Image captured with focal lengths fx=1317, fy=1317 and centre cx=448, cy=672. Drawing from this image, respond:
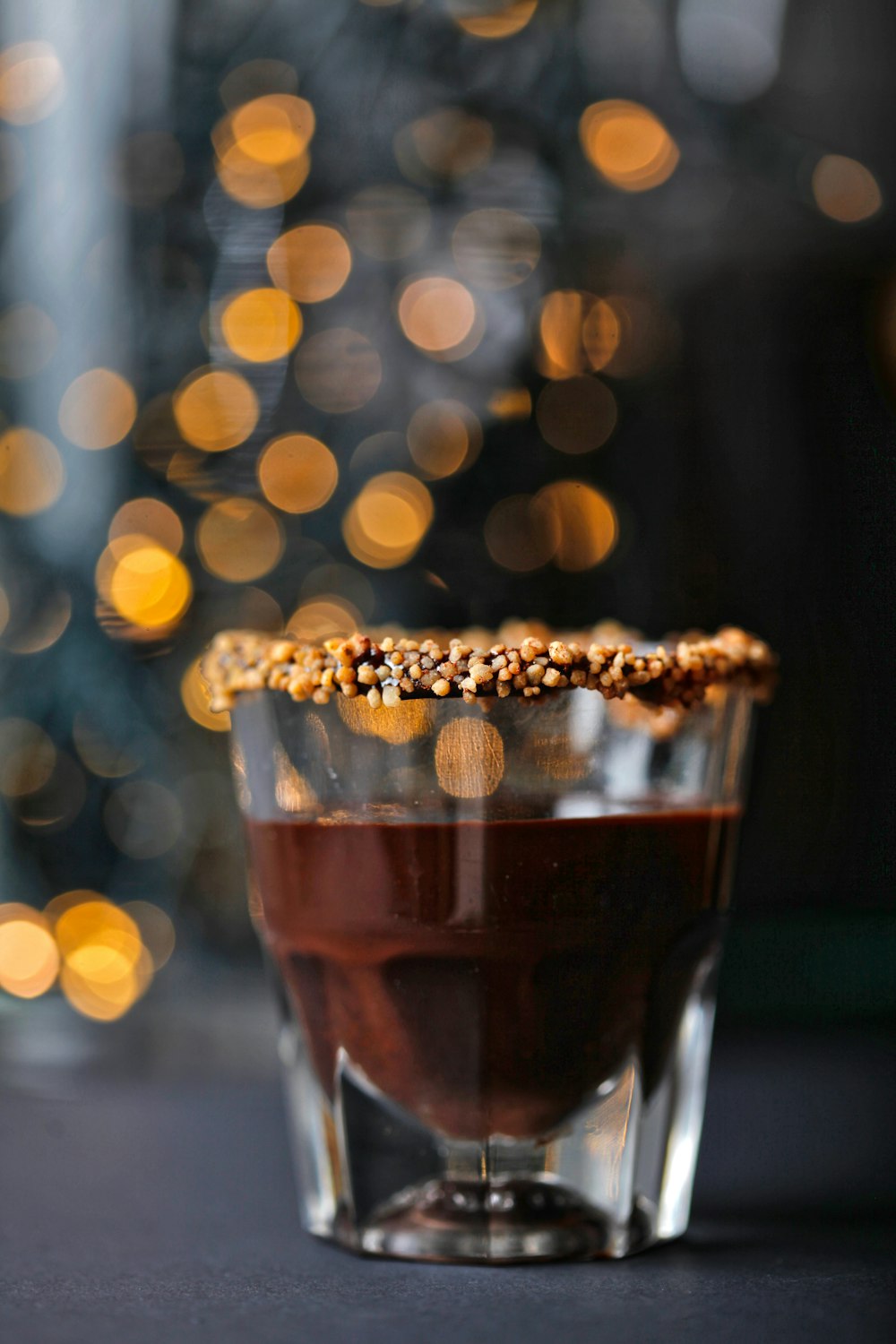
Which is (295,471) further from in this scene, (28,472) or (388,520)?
(28,472)

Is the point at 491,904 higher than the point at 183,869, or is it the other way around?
the point at 491,904

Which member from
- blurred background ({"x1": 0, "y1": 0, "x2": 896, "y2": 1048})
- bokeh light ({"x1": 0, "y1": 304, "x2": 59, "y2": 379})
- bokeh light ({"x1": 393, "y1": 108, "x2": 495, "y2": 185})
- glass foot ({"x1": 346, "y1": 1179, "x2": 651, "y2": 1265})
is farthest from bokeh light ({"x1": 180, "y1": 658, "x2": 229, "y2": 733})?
glass foot ({"x1": 346, "y1": 1179, "x2": 651, "y2": 1265})

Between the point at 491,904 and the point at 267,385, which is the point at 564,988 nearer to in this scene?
the point at 491,904

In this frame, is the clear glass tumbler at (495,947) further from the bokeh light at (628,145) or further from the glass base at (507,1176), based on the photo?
the bokeh light at (628,145)

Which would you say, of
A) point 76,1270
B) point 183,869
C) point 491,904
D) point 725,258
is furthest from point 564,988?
point 725,258

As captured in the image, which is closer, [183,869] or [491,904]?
[491,904]

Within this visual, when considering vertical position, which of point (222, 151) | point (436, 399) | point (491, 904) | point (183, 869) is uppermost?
point (222, 151)
